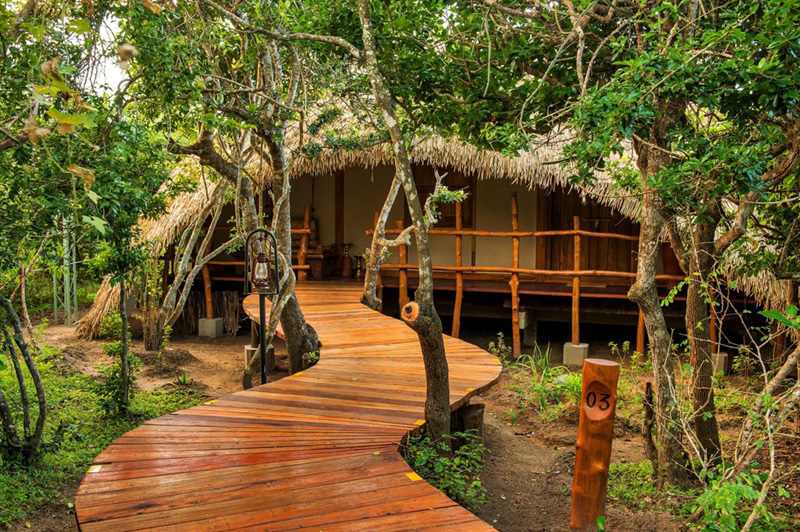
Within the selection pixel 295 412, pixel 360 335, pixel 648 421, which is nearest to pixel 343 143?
pixel 360 335

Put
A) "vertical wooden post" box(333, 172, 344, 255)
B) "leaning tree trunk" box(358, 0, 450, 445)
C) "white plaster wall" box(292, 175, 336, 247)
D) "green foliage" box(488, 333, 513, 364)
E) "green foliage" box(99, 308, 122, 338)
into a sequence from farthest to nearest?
1. "white plaster wall" box(292, 175, 336, 247)
2. "vertical wooden post" box(333, 172, 344, 255)
3. "green foliage" box(99, 308, 122, 338)
4. "green foliage" box(488, 333, 513, 364)
5. "leaning tree trunk" box(358, 0, 450, 445)

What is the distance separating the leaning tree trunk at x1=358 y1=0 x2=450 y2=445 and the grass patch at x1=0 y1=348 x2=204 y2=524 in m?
2.50

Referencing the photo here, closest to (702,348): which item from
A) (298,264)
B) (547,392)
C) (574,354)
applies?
(547,392)

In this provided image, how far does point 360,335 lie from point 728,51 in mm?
4190

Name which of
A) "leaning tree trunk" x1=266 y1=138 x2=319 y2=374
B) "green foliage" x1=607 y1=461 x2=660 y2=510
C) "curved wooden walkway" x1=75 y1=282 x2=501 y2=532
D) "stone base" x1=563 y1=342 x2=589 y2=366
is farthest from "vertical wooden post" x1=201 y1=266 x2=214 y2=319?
"green foliage" x1=607 y1=461 x2=660 y2=510

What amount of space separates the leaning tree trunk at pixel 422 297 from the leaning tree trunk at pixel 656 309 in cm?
120

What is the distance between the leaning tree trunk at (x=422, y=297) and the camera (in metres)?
3.43

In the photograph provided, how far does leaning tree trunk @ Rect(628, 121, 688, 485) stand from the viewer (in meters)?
3.72

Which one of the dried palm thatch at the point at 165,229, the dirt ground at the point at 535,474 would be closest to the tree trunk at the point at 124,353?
the dirt ground at the point at 535,474

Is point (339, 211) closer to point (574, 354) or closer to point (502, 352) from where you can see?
point (502, 352)

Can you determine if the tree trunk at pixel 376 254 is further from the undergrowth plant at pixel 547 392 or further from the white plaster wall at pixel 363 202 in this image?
the white plaster wall at pixel 363 202

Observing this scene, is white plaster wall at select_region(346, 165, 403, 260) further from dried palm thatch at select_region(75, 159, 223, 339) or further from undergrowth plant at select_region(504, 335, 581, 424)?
undergrowth plant at select_region(504, 335, 581, 424)

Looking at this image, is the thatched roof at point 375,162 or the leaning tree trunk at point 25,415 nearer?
the leaning tree trunk at point 25,415

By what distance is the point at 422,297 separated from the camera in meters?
3.49
